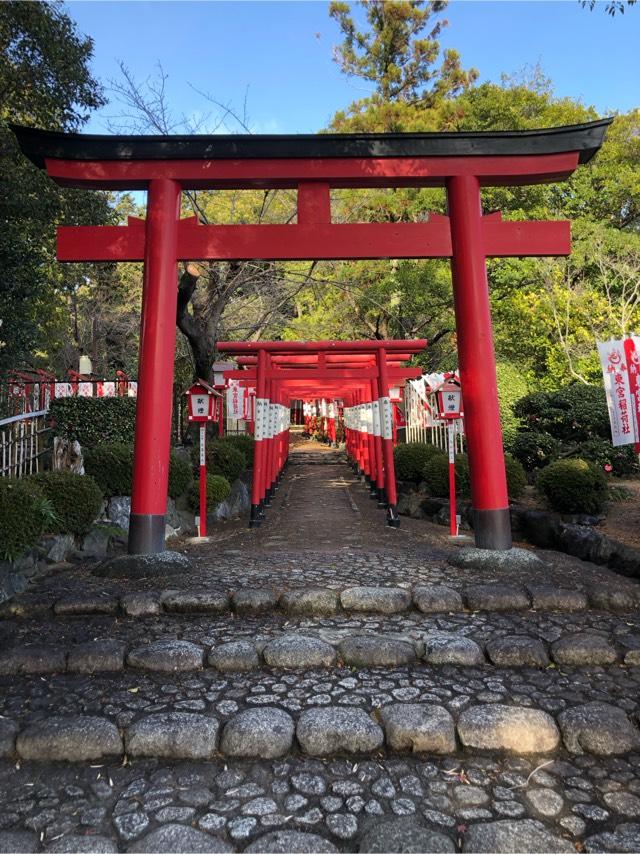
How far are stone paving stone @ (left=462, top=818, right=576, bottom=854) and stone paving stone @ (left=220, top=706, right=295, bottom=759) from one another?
0.97 meters

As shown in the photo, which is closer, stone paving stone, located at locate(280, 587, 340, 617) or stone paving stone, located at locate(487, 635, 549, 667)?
stone paving stone, located at locate(487, 635, 549, 667)

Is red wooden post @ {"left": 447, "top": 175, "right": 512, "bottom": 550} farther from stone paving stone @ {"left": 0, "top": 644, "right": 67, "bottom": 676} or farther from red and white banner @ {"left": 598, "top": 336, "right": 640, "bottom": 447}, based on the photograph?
stone paving stone @ {"left": 0, "top": 644, "right": 67, "bottom": 676}

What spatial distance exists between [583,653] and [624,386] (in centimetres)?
340

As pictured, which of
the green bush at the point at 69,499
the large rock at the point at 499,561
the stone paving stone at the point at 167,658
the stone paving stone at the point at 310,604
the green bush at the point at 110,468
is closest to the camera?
the stone paving stone at the point at 167,658

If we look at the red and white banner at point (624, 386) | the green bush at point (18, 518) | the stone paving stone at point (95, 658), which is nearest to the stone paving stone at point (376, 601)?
→ the stone paving stone at point (95, 658)

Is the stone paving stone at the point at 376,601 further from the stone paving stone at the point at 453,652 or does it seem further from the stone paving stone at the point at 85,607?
the stone paving stone at the point at 85,607

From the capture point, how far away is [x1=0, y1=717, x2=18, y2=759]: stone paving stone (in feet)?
9.10

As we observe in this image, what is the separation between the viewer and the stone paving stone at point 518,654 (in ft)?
11.7

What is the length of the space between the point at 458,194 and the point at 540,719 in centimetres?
499

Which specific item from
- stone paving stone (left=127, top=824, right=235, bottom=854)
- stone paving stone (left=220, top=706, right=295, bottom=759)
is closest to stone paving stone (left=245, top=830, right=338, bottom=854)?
stone paving stone (left=127, top=824, right=235, bottom=854)

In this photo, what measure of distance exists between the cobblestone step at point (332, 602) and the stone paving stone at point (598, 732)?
1495mm

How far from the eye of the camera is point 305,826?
2.24 meters

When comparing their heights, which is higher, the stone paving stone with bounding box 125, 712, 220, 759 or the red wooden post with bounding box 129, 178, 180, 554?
the red wooden post with bounding box 129, 178, 180, 554

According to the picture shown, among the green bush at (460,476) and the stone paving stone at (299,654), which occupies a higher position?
the green bush at (460,476)
